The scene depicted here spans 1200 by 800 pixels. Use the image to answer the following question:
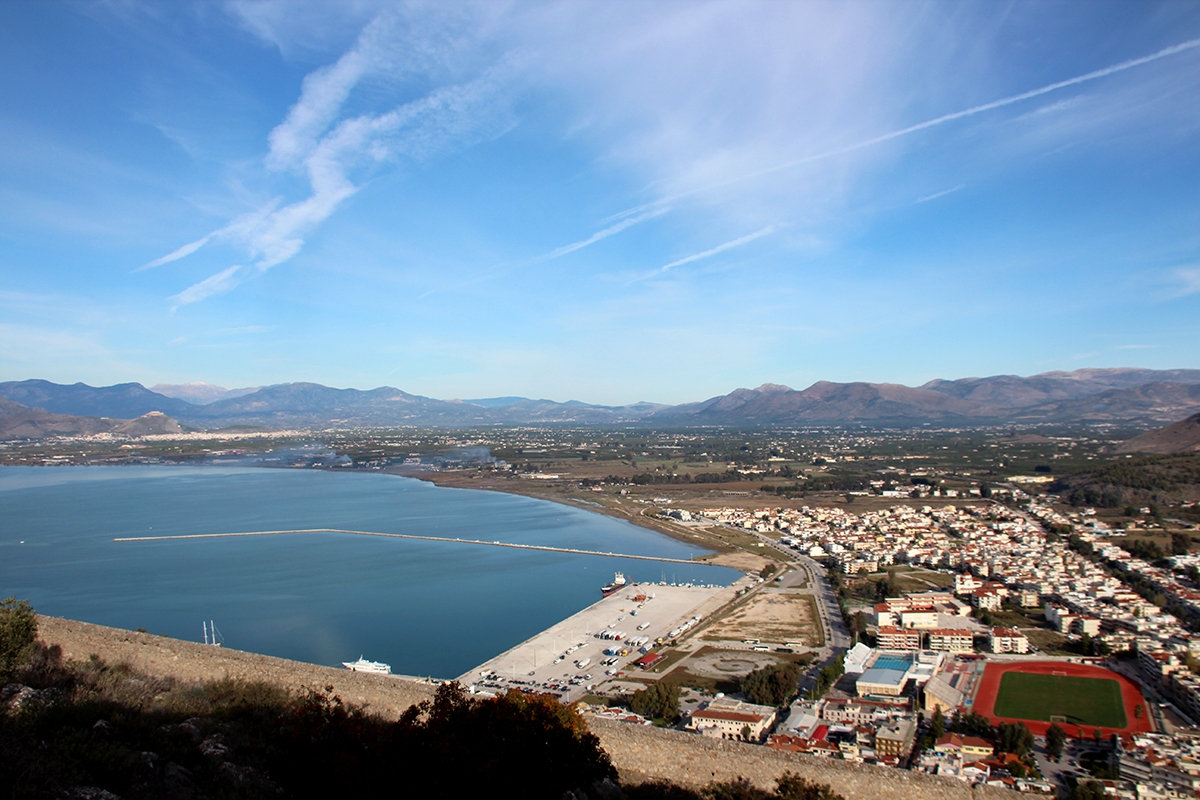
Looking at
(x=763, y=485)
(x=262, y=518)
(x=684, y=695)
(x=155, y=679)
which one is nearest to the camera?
(x=155, y=679)

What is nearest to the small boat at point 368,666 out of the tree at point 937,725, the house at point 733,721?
the house at point 733,721

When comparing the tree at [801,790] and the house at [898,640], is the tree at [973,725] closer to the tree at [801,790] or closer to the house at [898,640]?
the house at [898,640]

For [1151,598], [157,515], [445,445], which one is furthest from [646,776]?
[445,445]

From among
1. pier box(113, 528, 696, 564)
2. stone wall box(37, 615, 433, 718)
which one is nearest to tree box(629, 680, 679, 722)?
stone wall box(37, 615, 433, 718)

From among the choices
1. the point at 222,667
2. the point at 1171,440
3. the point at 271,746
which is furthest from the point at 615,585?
the point at 1171,440

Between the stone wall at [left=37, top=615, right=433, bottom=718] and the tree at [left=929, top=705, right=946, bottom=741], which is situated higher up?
the stone wall at [left=37, top=615, right=433, bottom=718]

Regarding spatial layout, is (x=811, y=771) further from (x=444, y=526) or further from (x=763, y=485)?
(x=763, y=485)

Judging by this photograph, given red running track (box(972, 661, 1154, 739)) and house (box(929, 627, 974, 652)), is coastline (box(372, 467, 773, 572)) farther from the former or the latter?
red running track (box(972, 661, 1154, 739))
